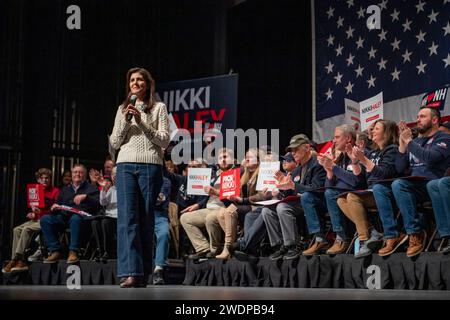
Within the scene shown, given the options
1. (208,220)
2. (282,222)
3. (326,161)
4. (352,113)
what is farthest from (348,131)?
(208,220)

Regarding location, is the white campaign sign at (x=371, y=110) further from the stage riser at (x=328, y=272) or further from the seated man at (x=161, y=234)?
the seated man at (x=161, y=234)

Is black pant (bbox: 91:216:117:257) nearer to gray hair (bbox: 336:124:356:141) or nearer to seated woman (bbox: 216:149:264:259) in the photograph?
seated woman (bbox: 216:149:264:259)

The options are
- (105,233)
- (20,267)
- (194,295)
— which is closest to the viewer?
(194,295)

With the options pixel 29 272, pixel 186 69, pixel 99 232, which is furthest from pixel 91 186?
pixel 186 69

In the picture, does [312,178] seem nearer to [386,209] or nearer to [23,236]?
[386,209]

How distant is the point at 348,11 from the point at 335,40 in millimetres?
351

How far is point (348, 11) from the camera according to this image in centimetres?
788

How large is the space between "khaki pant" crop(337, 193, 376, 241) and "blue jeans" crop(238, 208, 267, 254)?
1.08m

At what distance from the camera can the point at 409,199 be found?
4.69 metres

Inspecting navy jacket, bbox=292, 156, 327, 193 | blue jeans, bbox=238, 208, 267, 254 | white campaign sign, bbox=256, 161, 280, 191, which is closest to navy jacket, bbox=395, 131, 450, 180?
navy jacket, bbox=292, 156, 327, 193

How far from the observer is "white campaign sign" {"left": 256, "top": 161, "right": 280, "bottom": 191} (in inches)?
241

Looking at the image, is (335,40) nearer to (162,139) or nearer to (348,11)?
(348,11)

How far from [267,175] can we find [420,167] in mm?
1610
